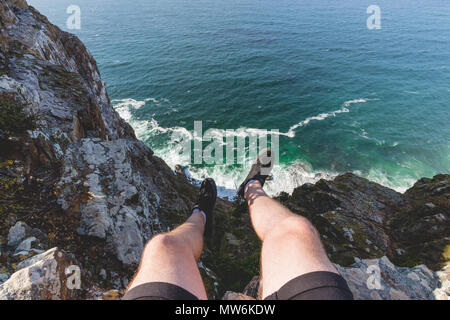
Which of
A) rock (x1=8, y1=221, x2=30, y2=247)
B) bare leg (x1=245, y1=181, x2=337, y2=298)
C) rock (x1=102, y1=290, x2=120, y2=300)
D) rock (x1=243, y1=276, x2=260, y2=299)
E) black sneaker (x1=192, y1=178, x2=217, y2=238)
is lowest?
rock (x1=243, y1=276, x2=260, y2=299)

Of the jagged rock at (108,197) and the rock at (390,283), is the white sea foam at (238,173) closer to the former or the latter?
the jagged rock at (108,197)

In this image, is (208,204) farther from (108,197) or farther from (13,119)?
(13,119)

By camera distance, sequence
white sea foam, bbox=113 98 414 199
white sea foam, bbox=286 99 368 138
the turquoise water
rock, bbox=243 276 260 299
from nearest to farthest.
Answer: rock, bbox=243 276 260 299
white sea foam, bbox=113 98 414 199
the turquoise water
white sea foam, bbox=286 99 368 138

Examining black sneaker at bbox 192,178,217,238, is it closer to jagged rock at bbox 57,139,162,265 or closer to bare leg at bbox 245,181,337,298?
jagged rock at bbox 57,139,162,265

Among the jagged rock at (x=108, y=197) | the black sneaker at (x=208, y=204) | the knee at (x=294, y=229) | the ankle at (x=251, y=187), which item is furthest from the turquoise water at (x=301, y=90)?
the knee at (x=294, y=229)

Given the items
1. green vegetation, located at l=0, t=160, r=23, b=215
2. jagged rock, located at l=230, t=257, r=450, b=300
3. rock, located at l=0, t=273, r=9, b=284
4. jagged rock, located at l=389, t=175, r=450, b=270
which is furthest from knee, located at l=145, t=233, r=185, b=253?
jagged rock, located at l=389, t=175, r=450, b=270

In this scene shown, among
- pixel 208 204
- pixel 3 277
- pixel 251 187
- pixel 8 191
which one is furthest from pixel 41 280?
pixel 251 187
